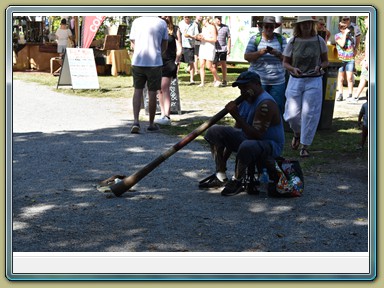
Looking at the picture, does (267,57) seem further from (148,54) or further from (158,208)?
(158,208)

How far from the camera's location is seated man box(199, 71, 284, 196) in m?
7.11

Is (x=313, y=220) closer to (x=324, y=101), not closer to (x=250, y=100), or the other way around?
(x=250, y=100)

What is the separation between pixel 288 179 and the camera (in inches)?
286

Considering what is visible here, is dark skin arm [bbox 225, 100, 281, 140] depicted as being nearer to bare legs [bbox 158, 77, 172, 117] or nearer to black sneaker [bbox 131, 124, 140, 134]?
black sneaker [bbox 131, 124, 140, 134]

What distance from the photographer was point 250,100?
7176 mm

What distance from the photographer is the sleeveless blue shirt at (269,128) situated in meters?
7.16

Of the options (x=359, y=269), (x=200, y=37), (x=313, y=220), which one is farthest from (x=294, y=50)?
(x=200, y=37)

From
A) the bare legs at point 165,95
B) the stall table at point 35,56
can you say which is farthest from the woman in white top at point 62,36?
the bare legs at point 165,95

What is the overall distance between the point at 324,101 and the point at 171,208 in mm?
5239

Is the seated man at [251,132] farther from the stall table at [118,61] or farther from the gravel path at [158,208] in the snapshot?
the stall table at [118,61]

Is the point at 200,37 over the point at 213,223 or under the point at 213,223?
over

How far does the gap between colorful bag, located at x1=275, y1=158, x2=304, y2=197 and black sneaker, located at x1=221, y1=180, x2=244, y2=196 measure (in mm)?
355

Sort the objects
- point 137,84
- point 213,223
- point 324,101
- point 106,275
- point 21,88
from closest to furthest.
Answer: point 106,275
point 213,223
point 137,84
point 324,101
point 21,88

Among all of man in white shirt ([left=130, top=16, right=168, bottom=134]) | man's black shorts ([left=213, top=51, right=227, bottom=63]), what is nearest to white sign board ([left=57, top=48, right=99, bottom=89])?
man's black shorts ([left=213, top=51, right=227, bottom=63])
